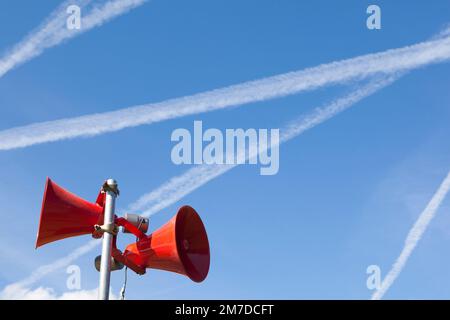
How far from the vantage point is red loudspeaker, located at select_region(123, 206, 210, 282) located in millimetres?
9898

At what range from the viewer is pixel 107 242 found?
9.66 meters

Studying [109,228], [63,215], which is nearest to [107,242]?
[109,228]

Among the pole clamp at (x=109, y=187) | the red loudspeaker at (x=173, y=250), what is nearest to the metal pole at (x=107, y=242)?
the pole clamp at (x=109, y=187)

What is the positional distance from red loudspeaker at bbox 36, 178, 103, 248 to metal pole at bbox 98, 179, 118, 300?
23 cm

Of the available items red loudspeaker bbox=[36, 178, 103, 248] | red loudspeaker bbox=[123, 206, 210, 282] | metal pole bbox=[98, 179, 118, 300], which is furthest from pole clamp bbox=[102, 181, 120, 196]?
red loudspeaker bbox=[123, 206, 210, 282]

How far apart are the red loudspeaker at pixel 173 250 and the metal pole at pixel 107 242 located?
0.33 meters

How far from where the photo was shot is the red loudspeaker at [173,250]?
9.90 m

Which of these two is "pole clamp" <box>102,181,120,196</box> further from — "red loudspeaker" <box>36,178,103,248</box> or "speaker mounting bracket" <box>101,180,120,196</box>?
"red loudspeaker" <box>36,178,103,248</box>

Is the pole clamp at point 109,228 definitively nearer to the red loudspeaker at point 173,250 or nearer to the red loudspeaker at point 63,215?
the red loudspeaker at point 63,215
